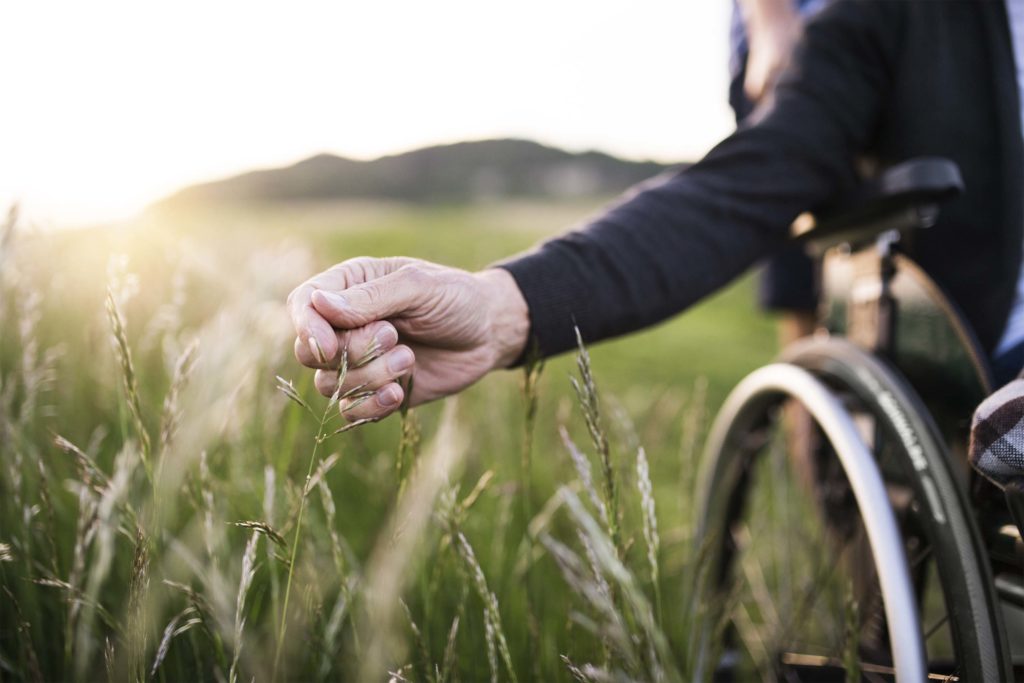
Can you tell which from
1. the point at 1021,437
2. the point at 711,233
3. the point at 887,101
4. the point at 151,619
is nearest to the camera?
the point at 1021,437

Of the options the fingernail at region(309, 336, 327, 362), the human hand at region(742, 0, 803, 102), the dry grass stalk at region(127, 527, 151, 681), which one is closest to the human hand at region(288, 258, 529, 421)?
the fingernail at region(309, 336, 327, 362)

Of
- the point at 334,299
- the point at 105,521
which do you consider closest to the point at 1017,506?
the point at 334,299

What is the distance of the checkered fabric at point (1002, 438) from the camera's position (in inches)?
28.7

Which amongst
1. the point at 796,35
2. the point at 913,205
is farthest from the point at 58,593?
the point at 796,35

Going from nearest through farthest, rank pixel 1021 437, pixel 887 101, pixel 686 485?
pixel 1021 437 → pixel 887 101 → pixel 686 485

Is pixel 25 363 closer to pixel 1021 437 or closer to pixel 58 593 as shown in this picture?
pixel 58 593

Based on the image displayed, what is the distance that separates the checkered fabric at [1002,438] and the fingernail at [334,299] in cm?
64

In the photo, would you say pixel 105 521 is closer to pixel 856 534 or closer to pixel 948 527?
pixel 948 527

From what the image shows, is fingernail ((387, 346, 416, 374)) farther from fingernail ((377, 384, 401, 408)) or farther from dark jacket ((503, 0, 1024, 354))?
dark jacket ((503, 0, 1024, 354))

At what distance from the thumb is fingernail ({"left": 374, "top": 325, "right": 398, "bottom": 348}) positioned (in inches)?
0.6

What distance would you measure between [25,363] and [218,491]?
30 centimetres

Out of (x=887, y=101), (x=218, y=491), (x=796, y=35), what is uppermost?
Answer: (x=796, y=35)

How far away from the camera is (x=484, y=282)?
101cm

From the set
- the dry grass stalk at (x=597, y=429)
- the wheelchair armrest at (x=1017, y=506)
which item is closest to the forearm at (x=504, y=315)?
the dry grass stalk at (x=597, y=429)
